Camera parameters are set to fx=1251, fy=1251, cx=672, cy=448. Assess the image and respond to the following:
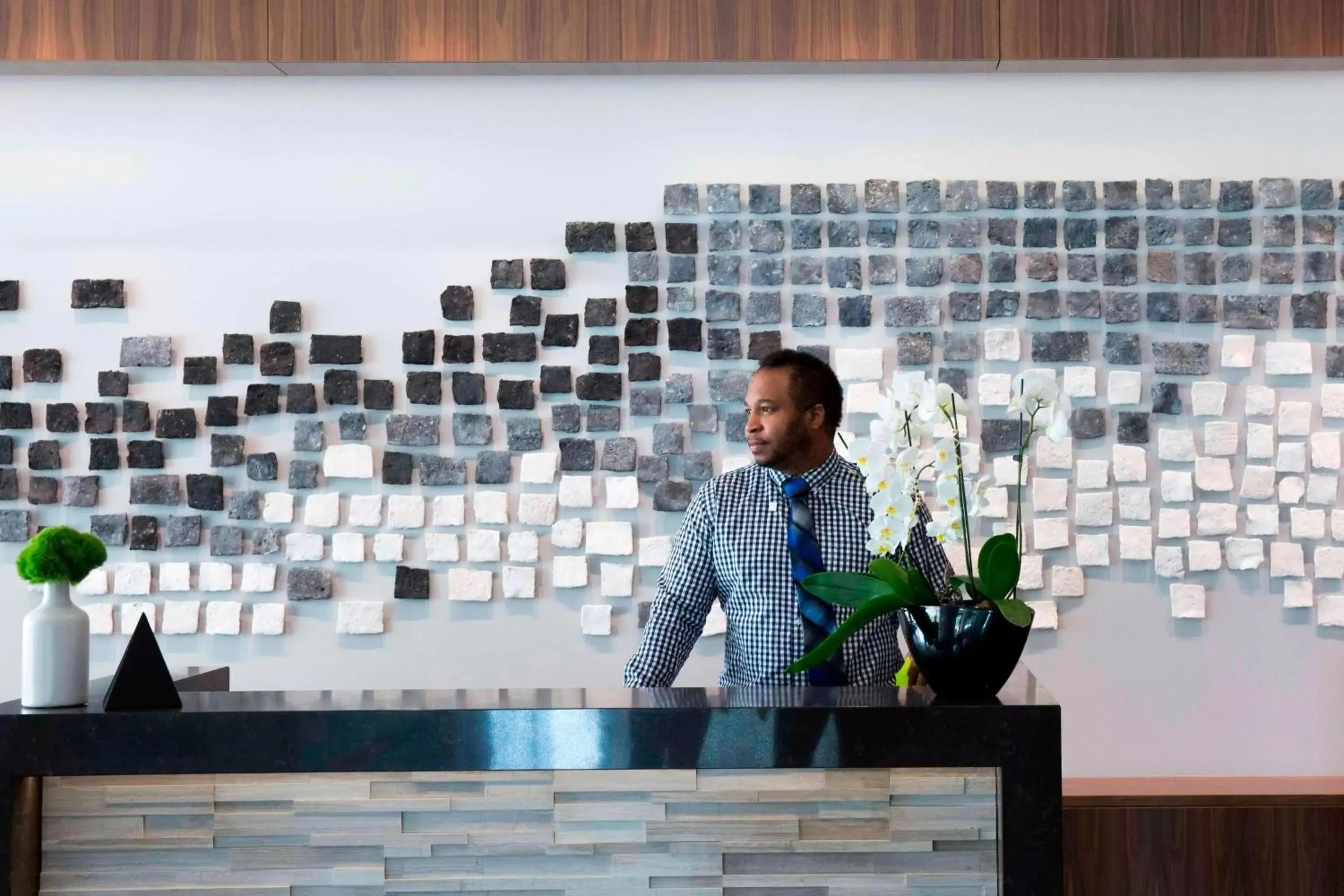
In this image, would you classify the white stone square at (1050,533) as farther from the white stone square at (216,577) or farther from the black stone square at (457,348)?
the white stone square at (216,577)

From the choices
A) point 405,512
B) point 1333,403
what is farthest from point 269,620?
point 1333,403

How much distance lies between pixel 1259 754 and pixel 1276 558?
1.85ft

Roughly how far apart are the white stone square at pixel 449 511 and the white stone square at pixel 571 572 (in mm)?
310

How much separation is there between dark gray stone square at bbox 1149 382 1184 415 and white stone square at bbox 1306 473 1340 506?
1.41ft

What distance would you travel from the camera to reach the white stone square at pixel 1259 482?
3.57 metres

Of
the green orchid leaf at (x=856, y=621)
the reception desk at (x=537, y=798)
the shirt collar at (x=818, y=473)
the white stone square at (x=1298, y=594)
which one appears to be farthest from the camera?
the white stone square at (x=1298, y=594)

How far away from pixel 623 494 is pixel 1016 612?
6.37 feet

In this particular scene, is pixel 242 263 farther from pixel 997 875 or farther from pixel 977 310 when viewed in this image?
pixel 997 875

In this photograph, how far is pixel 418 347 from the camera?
11.9 ft

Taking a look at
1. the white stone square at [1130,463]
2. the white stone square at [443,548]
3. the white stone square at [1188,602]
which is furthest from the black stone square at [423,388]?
the white stone square at [1188,602]

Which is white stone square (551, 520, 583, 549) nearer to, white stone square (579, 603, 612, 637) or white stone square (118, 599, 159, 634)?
white stone square (579, 603, 612, 637)

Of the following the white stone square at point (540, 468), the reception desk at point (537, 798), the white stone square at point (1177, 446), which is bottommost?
the reception desk at point (537, 798)

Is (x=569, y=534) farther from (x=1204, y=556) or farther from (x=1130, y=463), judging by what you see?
(x=1204, y=556)

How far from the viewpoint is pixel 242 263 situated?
366 cm
